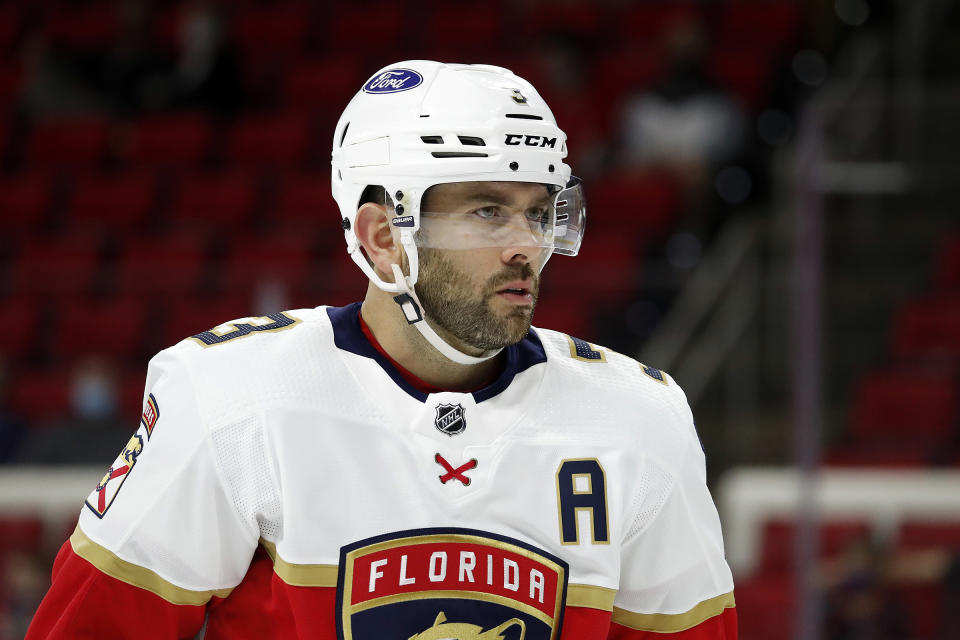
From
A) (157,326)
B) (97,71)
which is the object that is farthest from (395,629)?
(97,71)

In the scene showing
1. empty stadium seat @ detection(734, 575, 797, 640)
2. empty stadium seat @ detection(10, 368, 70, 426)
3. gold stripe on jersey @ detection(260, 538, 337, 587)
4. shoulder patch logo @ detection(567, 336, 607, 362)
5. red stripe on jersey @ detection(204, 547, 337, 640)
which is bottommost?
empty stadium seat @ detection(734, 575, 797, 640)

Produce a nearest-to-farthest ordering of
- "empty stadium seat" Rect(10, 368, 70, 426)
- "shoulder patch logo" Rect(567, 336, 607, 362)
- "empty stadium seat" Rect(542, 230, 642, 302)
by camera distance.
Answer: "shoulder patch logo" Rect(567, 336, 607, 362) → "empty stadium seat" Rect(10, 368, 70, 426) → "empty stadium seat" Rect(542, 230, 642, 302)

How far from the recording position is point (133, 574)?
1627mm

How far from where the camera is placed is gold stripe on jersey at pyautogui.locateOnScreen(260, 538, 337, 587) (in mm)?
1638

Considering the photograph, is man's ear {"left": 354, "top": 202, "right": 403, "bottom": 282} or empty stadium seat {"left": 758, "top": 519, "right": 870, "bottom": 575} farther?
empty stadium seat {"left": 758, "top": 519, "right": 870, "bottom": 575}

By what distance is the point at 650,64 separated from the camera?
662 centimetres

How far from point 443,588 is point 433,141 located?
22.2 inches

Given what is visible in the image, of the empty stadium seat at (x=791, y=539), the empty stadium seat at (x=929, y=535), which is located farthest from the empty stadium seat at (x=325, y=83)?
the empty stadium seat at (x=929, y=535)

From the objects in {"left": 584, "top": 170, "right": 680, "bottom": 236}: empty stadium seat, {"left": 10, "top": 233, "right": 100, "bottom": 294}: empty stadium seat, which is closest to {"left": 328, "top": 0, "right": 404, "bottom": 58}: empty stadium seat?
{"left": 584, "top": 170, "right": 680, "bottom": 236}: empty stadium seat

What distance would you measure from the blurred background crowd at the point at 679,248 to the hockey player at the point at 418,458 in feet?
5.11

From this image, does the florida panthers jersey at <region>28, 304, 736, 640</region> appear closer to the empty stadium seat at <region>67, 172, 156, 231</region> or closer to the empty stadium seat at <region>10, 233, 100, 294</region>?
the empty stadium seat at <region>10, 233, 100, 294</region>

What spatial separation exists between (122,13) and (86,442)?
4.18 meters

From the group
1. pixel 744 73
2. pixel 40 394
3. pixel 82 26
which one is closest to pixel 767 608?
pixel 40 394

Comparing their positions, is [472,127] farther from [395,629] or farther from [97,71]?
[97,71]
